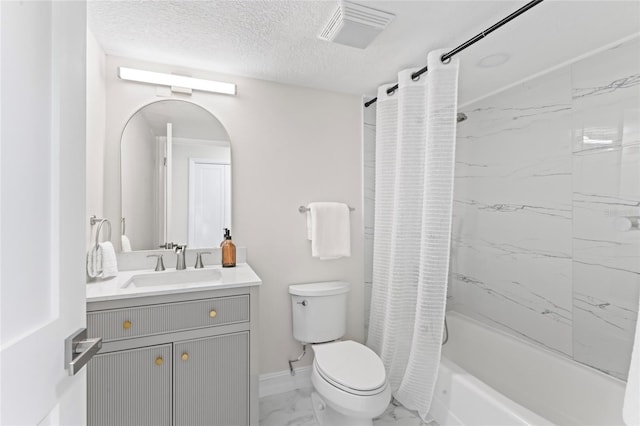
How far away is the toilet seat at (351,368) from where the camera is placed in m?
1.54

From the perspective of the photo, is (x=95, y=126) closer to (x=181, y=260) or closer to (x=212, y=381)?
(x=181, y=260)

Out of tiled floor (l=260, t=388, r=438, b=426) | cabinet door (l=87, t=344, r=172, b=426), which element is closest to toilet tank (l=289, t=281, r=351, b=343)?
tiled floor (l=260, t=388, r=438, b=426)

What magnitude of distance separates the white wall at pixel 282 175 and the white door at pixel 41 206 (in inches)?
57.4

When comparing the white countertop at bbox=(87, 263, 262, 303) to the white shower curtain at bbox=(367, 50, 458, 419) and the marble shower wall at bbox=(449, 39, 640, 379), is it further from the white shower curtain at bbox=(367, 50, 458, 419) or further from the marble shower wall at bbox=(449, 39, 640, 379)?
the marble shower wall at bbox=(449, 39, 640, 379)

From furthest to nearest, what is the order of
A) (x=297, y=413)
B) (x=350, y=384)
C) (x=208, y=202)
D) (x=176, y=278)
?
1. (x=208, y=202)
2. (x=297, y=413)
3. (x=176, y=278)
4. (x=350, y=384)

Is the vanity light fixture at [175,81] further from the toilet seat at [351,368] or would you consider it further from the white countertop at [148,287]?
the toilet seat at [351,368]

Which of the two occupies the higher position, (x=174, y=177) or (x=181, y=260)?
(x=174, y=177)

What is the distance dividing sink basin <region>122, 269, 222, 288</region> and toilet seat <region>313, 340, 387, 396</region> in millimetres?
742

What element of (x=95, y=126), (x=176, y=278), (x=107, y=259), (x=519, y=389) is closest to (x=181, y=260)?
(x=176, y=278)

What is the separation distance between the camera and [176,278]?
5.96 feet

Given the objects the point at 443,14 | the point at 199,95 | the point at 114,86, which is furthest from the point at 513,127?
the point at 114,86

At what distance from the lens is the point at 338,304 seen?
215cm

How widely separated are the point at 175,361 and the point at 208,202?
0.96m

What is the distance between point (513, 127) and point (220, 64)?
2.07 m
